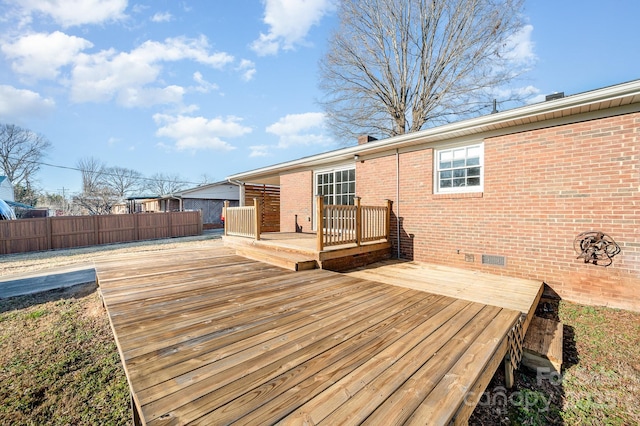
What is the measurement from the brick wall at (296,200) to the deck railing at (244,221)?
82.9 inches

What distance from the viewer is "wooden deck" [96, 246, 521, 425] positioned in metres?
1.34

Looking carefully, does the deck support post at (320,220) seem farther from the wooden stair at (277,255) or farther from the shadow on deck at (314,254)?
the wooden stair at (277,255)

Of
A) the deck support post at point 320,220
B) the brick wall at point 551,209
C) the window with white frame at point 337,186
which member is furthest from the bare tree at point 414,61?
the deck support post at point 320,220

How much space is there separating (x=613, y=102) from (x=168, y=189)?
38291 mm

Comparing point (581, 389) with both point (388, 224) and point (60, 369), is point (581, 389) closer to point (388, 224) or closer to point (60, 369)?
point (388, 224)

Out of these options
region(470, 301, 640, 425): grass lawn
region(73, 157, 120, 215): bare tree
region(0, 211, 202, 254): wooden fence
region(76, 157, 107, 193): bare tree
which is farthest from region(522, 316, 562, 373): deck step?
region(76, 157, 107, 193): bare tree

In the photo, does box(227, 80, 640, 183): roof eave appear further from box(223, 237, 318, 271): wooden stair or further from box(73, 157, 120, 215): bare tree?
box(73, 157, 120, 215): bare tree

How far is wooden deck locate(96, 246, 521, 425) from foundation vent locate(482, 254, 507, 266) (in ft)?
7.41

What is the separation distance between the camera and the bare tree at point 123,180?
26781mm

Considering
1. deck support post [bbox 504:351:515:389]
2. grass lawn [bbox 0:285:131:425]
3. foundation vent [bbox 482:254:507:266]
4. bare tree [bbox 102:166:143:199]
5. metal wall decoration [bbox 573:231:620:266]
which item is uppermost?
bare tree [bbox 102:166:143:199]

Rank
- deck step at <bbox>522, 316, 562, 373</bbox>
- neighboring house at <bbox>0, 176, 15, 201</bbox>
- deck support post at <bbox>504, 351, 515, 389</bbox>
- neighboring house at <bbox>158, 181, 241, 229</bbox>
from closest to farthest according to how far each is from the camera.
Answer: deck support post at <bbox>504, 351, 515, 389</bbox> < deck step at <bbox>522, 316, 562, 373</bbox> < neighboring house at <bbox>158, 181, 241, 229</bbox> < neighboring house at <bbox>0, 176, 15, 201</bbox>

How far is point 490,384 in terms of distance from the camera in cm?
242

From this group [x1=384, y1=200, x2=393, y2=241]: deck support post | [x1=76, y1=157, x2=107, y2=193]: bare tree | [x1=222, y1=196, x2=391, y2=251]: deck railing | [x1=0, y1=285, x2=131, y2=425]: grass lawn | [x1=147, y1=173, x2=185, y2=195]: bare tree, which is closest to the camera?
[x1=0, y1=285, x2=131, y2=425]: grass lawn

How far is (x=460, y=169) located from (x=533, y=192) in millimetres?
1311
